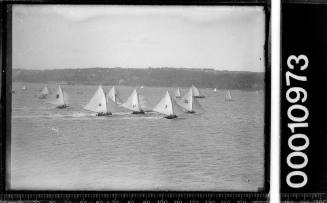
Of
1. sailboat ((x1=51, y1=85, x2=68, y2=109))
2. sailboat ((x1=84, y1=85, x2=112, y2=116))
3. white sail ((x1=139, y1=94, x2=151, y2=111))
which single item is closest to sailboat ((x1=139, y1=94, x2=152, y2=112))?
Result: white sail ((x1=139, y1=94, x2=151, y2=111))

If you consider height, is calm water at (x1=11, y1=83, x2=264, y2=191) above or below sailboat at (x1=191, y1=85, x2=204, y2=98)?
below

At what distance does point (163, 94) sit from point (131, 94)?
0.33ft

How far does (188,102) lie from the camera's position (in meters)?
1.38

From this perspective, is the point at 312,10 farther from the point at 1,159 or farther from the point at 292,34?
the point at 1,159

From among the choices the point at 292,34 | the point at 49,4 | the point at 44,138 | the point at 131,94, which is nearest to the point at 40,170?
the point at 44,138

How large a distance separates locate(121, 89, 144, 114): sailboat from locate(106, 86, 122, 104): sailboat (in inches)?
0.9

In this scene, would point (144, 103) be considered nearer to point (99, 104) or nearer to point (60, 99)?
point (99, 104)

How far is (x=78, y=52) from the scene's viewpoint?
1.38 meters

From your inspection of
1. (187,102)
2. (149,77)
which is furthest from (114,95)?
(187,102)

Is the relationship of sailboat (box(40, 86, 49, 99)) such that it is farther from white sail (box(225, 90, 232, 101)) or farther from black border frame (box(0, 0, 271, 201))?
white sail (box(225, 90, 232, 101))

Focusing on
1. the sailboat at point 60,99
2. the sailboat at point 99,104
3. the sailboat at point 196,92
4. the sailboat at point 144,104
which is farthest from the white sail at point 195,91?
the sailboat at point 60,99

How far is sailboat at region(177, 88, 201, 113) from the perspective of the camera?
1.38m

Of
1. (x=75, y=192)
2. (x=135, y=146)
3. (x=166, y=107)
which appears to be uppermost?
(x=166, y=107)

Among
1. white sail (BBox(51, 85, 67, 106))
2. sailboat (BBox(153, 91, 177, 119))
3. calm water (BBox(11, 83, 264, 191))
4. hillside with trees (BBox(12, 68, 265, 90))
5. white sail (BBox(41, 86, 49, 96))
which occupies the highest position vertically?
hillside with trees (BBox(12, 68, 265, 90))
